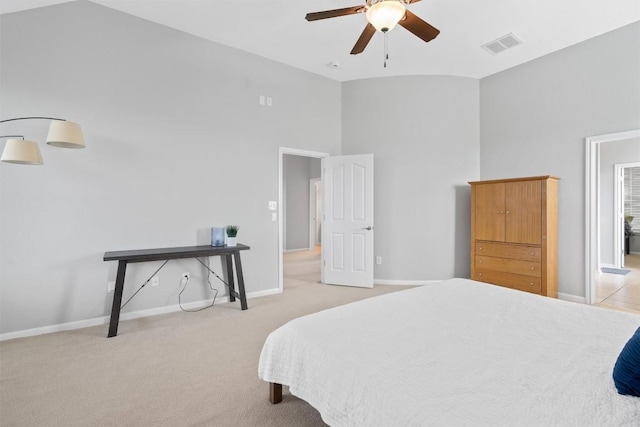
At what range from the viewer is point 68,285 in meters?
3.04

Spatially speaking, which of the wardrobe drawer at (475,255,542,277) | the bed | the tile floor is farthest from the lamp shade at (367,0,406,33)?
the tile floor

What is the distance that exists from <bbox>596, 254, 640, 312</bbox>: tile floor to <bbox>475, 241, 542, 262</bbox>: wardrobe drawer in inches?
37.1

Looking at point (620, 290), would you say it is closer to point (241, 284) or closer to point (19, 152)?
point (241, 284)

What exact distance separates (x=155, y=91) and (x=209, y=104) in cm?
59

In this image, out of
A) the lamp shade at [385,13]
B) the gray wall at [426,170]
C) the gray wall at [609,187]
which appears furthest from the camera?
the gray wall at [609,187]

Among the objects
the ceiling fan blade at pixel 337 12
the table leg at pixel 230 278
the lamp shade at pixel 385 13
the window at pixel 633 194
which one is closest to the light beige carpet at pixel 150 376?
the table leg at pixel 230 278

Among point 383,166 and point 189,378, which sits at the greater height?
point 383,166

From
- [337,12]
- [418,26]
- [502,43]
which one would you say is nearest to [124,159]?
[337,12]

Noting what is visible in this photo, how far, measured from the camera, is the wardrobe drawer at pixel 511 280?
3795mm

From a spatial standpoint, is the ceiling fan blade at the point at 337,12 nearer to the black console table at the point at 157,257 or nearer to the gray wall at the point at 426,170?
the black console table at the point at 157,257

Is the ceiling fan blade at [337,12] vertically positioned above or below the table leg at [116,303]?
above

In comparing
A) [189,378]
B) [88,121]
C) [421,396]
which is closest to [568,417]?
[421,396]

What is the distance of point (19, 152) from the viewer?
2.54 m

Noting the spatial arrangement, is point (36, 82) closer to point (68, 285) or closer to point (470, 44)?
point (68, 285)
